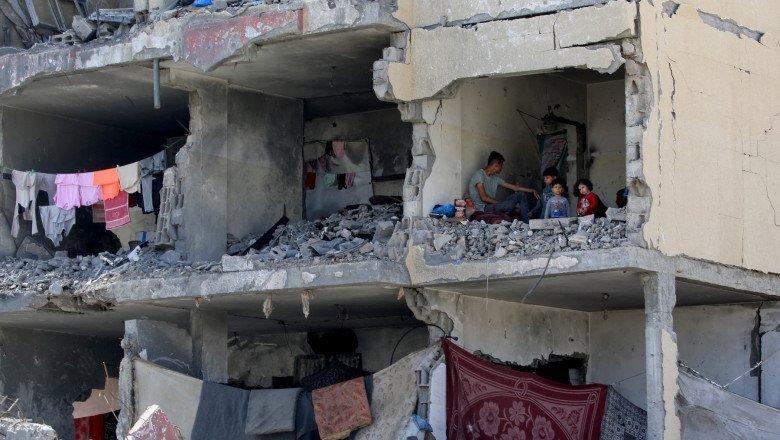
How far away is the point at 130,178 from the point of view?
19.9 metres

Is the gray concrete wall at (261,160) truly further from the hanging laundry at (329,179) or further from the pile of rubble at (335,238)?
the hanging laundry at (329,179)

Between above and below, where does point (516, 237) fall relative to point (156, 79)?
below

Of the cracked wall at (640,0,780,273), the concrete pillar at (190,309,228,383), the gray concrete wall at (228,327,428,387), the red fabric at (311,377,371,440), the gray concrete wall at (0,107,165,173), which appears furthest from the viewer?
the gray concrete wall at (228,327,428,387)

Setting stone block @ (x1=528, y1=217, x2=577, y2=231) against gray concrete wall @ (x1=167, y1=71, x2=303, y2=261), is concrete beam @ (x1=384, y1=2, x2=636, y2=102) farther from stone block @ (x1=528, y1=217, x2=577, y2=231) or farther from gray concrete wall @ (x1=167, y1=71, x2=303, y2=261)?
gray concrete wall @ (x1=167, y1=71, x2=303, y2=261)

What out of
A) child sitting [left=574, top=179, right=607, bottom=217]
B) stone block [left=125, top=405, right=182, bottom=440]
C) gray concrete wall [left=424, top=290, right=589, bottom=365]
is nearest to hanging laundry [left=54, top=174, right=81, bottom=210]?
gray concrete wall [left=424, top=290, right=589, bottom=365]

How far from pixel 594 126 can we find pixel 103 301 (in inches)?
300

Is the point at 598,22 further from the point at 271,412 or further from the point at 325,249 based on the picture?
the point at 271,412

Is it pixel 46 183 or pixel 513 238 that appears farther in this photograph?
pixel 46 183

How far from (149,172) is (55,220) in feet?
5.65

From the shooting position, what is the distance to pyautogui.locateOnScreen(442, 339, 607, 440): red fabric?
16.3 metres

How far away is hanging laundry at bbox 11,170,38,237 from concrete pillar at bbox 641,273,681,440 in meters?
9.72

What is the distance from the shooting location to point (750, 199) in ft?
55.3

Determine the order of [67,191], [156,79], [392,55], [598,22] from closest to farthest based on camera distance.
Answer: [598,22] < [392,55] < [156,79] < [67,191]

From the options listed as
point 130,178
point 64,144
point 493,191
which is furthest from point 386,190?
point 64,144
